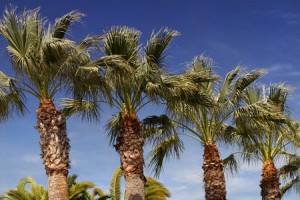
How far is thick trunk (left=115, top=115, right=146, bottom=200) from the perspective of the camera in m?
16.2

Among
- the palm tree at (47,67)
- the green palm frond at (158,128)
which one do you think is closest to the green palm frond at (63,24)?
the palm tree at (47,67)

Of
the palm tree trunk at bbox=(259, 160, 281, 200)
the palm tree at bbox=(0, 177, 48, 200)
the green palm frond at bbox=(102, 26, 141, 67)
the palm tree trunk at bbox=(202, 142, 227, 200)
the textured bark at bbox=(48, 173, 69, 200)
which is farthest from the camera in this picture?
the palm tree at bbox=(0, 177, 48, 200)

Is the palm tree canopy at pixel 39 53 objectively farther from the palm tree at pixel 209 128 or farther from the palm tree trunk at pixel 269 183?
the palm tree trunk at pixel 269 183

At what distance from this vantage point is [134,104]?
680 inches

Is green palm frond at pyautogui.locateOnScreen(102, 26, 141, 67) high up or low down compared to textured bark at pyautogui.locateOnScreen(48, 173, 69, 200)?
up

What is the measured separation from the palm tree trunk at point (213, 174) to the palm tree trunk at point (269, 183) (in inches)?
153

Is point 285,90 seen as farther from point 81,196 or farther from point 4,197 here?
point 4,197

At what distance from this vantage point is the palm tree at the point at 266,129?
19.7 metres

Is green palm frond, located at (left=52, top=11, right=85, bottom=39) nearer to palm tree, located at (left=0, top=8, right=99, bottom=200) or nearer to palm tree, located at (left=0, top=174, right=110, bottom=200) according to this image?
palm tree, located at (left=0, top=8, right=99, bottom=200)

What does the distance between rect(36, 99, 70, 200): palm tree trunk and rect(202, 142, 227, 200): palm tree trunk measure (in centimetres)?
792

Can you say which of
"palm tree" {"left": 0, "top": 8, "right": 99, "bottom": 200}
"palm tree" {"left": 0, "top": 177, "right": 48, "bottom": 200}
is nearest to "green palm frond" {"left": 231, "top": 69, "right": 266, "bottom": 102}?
"palm tree" {"left": 0, "top": 8, "right": 99, "bottom": 200}

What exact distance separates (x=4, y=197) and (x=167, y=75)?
14.6 metres

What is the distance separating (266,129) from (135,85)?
589cm

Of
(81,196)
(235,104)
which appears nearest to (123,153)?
(235,104)
